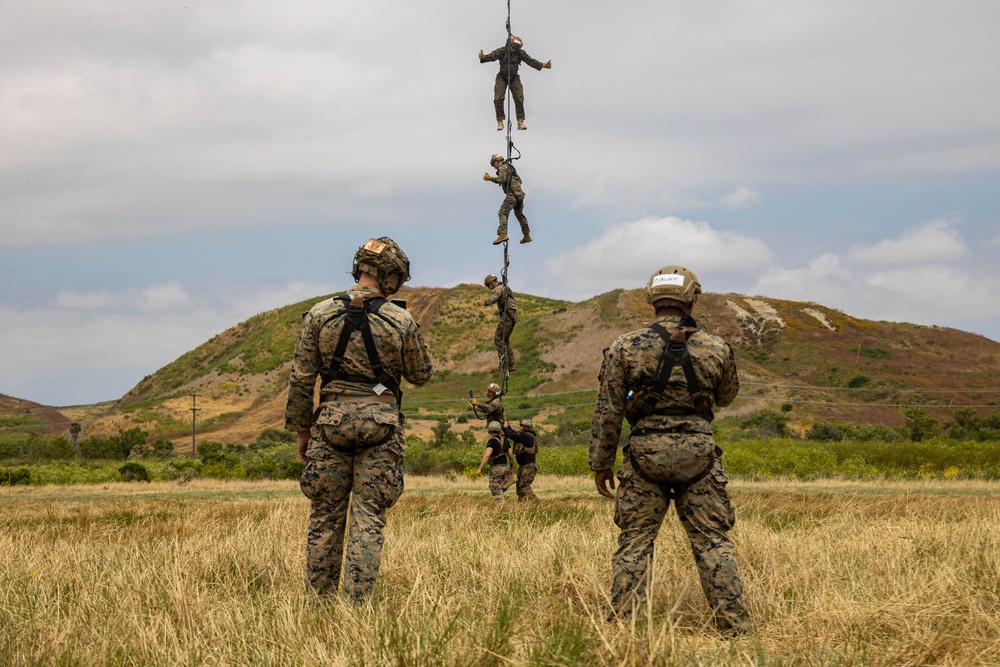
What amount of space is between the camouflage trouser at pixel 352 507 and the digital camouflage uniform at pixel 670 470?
1391mm

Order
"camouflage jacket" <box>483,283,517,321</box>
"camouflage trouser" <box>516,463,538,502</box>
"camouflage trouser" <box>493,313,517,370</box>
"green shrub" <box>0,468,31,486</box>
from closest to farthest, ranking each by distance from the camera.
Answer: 1. "camouflage jacket" <box>483,283,517,321</box>
2. "camouflage trouser" <box>493,313,517,370</box>
3. "camouflage trouser" <box>516,463,538,502</box>
4. "green shrub" <box>0,468,31,486</box>

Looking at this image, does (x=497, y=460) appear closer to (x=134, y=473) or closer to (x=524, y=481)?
(x=524, y=481)

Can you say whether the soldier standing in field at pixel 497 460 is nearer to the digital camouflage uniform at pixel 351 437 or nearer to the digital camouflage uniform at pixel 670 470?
the digital camouflage uniform at pixel 351 437

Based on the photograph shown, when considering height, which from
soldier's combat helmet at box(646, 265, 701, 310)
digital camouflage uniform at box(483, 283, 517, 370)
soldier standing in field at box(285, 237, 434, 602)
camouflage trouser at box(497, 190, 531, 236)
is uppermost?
camouflage trouser at box(497, 190, 531, 236)

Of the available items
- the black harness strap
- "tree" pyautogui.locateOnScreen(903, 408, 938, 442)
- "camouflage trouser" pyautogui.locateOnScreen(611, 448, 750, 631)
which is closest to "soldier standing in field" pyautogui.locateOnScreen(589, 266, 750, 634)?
"camouflage trouser" pyautogui.locateOnScreen(611, 448, 750, 631)

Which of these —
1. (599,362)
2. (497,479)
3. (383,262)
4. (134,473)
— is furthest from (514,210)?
(599,362)

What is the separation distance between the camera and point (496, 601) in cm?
524

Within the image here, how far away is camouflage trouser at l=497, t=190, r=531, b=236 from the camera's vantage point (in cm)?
1545

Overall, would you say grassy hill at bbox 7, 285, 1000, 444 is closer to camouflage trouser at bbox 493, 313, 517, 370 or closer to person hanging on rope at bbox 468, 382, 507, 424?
camouflage trouser at bbox 493, 313, 517, 370

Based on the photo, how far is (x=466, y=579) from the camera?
6.40m

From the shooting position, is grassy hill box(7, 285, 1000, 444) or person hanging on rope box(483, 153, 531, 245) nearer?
person hanging on rope box(483, 153, 531, 245)

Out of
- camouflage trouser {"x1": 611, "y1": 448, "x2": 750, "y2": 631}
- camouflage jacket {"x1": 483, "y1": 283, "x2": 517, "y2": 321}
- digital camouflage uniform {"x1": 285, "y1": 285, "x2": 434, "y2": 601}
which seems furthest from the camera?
camouflage jacket {"x1": 483, "y1": 283, "x2": 517, "y2": 321}

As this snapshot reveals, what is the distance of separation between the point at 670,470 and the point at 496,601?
1324mm

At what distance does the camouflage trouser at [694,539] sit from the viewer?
18.0ft
